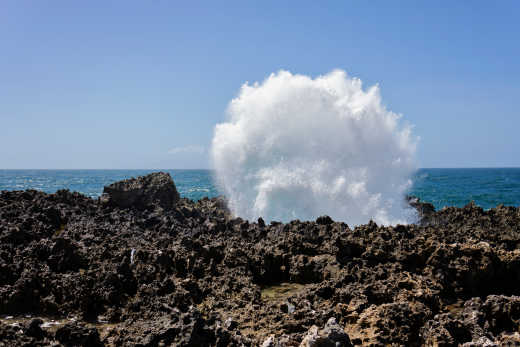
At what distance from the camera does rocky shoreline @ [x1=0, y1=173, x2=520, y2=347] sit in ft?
15.8

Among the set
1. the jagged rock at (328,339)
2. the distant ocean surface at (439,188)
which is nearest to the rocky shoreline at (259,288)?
the jagged rock at (328,339)

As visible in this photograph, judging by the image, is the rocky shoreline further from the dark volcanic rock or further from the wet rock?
the dark volcanic rock

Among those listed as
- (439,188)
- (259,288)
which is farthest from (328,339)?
(439,188)

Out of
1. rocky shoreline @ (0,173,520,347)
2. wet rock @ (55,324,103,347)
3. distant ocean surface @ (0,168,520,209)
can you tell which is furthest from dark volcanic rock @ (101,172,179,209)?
distant ocean surface @ (0,168,520,209)

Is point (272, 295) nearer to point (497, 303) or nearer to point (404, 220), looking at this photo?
point (497, 303)

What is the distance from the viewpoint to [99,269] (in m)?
7.62

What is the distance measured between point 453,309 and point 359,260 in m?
1.84

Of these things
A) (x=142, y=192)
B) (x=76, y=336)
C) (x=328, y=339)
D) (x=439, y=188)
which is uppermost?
(x=439, y=188)

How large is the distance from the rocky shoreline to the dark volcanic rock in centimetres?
386

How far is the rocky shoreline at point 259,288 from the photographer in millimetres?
4812

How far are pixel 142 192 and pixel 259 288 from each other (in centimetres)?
996

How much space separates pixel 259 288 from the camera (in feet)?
23.9

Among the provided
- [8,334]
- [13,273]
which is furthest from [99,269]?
[8,334]

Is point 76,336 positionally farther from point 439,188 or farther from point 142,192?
point 439,188
